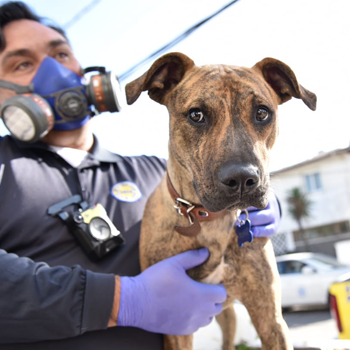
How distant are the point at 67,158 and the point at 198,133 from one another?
3.60ft

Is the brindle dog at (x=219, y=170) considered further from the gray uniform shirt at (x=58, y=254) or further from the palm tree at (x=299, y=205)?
the palm tree at (x=299, y=205)

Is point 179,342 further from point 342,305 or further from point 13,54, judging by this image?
point 342,305

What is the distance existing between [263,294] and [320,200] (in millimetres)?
22966

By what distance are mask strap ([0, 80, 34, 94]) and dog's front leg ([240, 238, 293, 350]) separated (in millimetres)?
1910

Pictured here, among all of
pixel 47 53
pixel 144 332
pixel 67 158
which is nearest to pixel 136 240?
pixel 144 332

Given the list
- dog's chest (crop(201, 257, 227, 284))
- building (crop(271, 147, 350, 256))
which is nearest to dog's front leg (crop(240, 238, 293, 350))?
dog's chest (crop(201, 257, 227, 284))

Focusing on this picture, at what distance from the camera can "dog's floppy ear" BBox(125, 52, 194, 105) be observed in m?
2.13

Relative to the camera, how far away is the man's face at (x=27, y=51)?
293 cm

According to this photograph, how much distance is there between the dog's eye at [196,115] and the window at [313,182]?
2327 cm

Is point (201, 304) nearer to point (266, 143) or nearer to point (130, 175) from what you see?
point (266, 143)

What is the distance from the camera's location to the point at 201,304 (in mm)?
2145

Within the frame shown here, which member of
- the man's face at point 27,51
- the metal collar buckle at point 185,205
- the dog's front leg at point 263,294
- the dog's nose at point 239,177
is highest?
the man's face at point 27,51

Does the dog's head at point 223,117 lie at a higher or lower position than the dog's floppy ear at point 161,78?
lower

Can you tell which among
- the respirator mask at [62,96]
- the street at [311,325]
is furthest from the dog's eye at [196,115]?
the street at [311,325]
